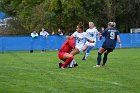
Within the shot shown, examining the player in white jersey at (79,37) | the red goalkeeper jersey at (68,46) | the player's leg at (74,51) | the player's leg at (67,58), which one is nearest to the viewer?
the player's leg at (67,58)

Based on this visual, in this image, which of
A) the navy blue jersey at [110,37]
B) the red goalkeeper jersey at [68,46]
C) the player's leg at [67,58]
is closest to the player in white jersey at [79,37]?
the red goalkeeper jersey at [68,46]

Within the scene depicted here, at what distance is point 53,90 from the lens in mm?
11164

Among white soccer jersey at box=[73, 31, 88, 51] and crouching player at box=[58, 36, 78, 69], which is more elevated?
white soccer jersey at box=[73, 31, 88, 51]

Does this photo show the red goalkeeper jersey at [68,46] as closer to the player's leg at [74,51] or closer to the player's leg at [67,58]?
the player's leg at [74,51]

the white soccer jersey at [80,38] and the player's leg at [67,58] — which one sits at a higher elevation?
the white soccer jersey at [80,38]

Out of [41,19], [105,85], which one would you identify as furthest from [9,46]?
[105,85]

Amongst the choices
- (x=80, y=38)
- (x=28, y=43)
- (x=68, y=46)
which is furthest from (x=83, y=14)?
(x=68, y=46)

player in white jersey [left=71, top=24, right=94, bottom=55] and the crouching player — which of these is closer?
the crouching player

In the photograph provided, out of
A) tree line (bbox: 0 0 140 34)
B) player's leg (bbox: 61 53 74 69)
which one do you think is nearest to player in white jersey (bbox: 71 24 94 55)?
player's leg (bbox: 61 53 74 69)

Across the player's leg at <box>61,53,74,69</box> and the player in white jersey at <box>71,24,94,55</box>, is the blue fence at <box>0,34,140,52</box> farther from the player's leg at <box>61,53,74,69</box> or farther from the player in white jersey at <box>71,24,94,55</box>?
the player's leg at <box>61,53,74,69</box>

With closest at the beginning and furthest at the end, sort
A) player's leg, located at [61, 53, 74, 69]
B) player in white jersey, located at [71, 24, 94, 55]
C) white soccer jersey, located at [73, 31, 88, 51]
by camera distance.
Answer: player's leg, located at [61, 53, 74, 69]
player in white jersey, located at [71, 24, 94, 55]
white soccer jersey, located at [73, 31, 88, 51]

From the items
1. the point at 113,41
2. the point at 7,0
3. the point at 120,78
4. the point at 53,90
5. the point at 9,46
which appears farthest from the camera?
the point at 7,0

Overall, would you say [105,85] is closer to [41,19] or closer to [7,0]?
[41,19]

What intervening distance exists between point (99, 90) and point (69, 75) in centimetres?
358
